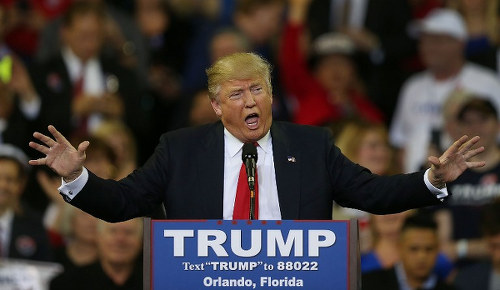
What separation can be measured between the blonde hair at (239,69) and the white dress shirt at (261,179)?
0.69ft

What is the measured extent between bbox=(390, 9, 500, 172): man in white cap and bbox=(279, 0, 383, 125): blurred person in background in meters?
0.24

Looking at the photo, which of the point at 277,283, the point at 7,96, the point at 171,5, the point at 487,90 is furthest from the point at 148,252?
the point at 171,5

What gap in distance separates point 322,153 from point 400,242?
264 cm

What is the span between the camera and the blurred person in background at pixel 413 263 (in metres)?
6.96

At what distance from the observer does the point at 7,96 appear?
27.2 ft

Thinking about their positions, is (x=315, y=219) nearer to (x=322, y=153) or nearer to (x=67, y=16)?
(x=322, y=153)

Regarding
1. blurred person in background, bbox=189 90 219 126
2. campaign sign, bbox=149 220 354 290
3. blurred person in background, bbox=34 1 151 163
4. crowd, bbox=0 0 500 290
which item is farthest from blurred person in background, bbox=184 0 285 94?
campaign sign, bbox=149 220 354 290

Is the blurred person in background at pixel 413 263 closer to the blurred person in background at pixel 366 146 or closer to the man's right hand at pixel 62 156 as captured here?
the blurred person in background at pixel 366 146

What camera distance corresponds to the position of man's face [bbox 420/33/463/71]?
8602mm

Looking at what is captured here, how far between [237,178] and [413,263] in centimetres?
275

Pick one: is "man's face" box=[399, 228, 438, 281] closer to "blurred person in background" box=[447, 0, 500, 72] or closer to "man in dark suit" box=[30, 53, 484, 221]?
"blurred person in background" box=[447, 0, 500, 72]

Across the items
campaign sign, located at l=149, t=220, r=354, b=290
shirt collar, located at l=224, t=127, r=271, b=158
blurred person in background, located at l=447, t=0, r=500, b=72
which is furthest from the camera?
→ blurred person in background, located at l=447, t=0, r=500, b=72

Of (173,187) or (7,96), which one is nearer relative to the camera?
(173,187)

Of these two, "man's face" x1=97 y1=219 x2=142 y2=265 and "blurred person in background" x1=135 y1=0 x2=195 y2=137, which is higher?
"blurred person in background" x1=135 y1=0 x2=195 y2=137
